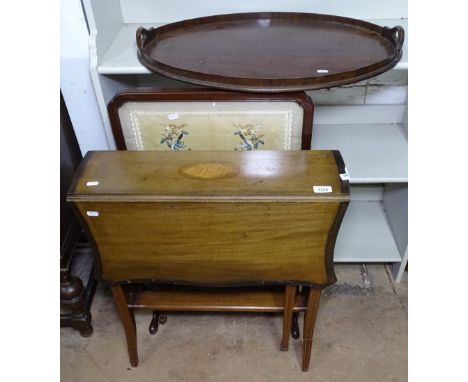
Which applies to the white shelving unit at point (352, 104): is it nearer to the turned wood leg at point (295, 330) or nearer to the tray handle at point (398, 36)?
the tray handle at point (398, 36)

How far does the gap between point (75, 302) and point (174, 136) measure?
2.24 feet

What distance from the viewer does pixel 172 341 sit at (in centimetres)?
154

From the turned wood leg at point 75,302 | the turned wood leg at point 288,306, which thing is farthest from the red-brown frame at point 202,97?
the turned wood leg at point 75,302

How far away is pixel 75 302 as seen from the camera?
4.85ft

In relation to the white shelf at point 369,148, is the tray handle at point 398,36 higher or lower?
higher

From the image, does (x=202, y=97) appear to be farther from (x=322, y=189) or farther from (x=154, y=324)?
(x=154, y=324)

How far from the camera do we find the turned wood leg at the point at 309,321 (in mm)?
1232

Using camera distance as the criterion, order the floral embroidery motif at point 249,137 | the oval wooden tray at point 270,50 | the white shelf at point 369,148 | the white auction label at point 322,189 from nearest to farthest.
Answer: the white auction label at point 322,189 → the oval wooden tray at point 270,50 → the floral embroidery motif at point 249,137 → the white shelf at point 369,148

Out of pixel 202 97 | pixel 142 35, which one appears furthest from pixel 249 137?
pixel 142 35

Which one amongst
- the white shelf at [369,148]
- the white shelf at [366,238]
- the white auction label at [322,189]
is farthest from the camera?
the white shelf at [366,238]

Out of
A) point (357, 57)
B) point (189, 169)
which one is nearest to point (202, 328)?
point (189, 169)

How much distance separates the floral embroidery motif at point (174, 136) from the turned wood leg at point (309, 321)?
585 millimetres

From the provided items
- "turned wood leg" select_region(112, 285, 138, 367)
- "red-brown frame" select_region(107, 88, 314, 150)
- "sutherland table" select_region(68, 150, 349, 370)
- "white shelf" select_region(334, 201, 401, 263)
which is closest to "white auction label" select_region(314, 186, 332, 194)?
"sutherland table" select_region(68, 150, 349, 370)
